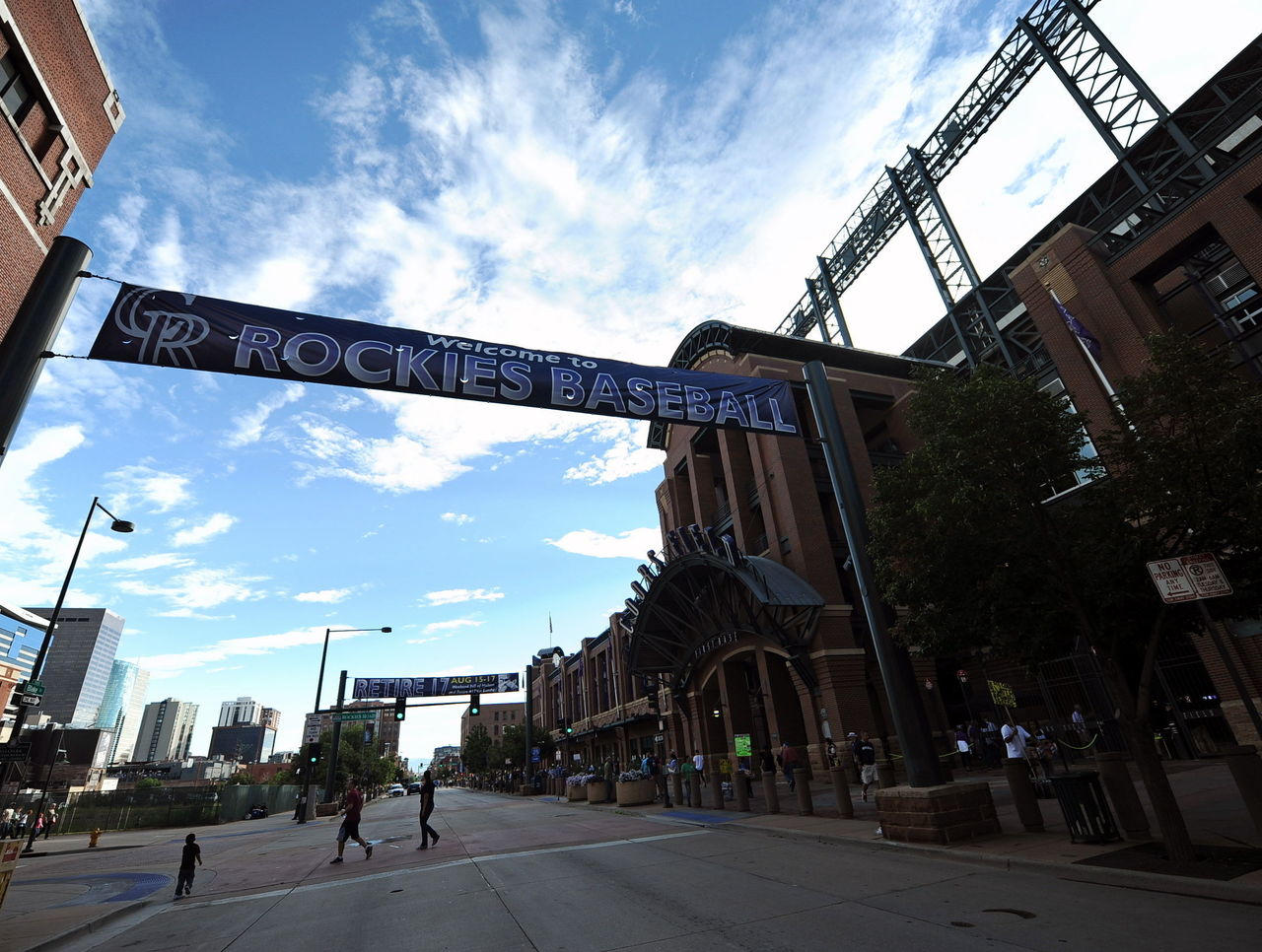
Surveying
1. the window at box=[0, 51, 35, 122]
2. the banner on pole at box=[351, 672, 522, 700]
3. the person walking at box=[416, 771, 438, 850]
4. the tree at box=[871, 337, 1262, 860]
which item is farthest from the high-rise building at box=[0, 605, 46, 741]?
the tree at box=[871, 337, 1262, 860]

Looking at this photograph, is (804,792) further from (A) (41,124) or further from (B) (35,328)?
(A) (41,124)

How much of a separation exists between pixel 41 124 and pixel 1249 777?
21749mm

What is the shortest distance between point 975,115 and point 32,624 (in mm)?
99940

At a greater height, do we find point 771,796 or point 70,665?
point 70,665

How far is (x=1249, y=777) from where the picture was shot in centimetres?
772

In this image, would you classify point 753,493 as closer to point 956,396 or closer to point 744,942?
point 956,396

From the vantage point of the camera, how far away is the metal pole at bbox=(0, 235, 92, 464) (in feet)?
22.3

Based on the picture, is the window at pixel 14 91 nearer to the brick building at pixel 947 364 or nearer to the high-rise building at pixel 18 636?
the brick building at pixel 947 364

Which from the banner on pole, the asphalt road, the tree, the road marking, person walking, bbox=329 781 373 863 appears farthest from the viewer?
the banner on pole

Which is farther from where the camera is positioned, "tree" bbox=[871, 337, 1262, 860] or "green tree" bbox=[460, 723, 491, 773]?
"green tree" bbox=[460, 723, 491, 773]

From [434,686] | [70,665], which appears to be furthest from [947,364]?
[70,665]

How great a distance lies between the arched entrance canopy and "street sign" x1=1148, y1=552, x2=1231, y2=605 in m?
18.0

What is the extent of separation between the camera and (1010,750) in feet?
52.9

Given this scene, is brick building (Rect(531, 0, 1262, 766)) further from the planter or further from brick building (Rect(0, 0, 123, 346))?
brick building (Rect(0, 0, 123, 346))
